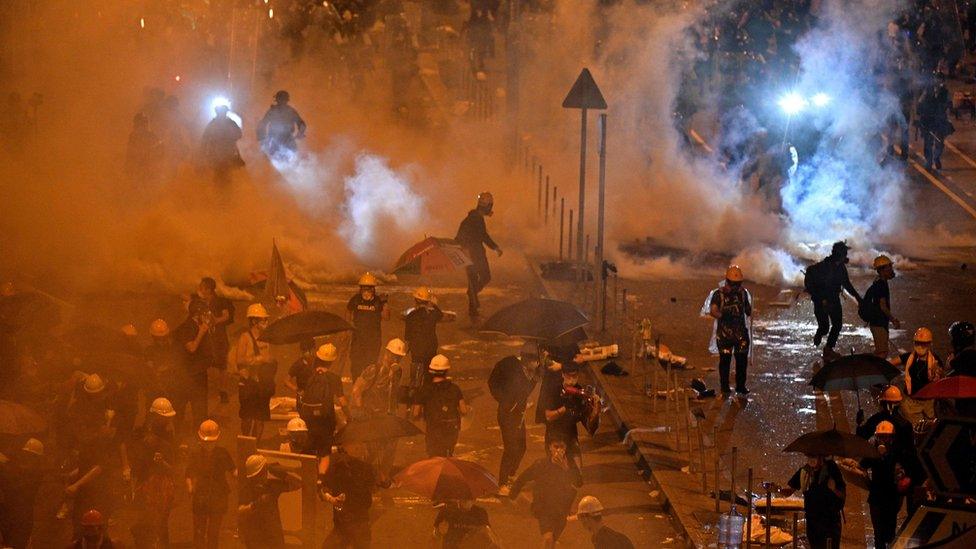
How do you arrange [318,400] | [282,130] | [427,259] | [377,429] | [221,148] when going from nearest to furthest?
[377,429], [318,400], [427,259], [221,148], [282,130]

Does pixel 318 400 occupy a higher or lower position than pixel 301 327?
lower

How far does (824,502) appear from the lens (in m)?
9.91

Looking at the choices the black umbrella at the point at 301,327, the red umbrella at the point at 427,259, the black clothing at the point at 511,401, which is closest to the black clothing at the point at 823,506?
the black clothing at the point at 511,401

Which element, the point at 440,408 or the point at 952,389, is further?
the point at 440,408

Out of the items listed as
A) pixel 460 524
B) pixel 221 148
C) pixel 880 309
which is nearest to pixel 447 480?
pixel 460 524

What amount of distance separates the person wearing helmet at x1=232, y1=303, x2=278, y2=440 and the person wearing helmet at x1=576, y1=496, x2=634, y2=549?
4.34 metres

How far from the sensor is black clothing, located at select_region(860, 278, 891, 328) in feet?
51.7

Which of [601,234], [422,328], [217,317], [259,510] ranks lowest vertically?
[259,510]

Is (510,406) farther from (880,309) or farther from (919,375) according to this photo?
(880,309)

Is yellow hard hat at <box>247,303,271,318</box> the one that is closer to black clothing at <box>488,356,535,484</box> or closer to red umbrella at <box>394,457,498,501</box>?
black clothing at <box>488,356,535,484</box>

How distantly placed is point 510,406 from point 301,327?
1893mm

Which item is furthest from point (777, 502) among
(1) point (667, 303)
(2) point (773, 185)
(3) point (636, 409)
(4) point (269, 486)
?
(2) point (773, 185)

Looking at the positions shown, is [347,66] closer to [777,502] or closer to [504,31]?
[504,31]

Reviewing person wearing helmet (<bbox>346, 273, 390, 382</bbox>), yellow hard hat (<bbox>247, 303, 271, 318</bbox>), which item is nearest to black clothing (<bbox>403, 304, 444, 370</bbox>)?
person wearing helmet (<bbox>346, 273, 390, 382</bbox>)
